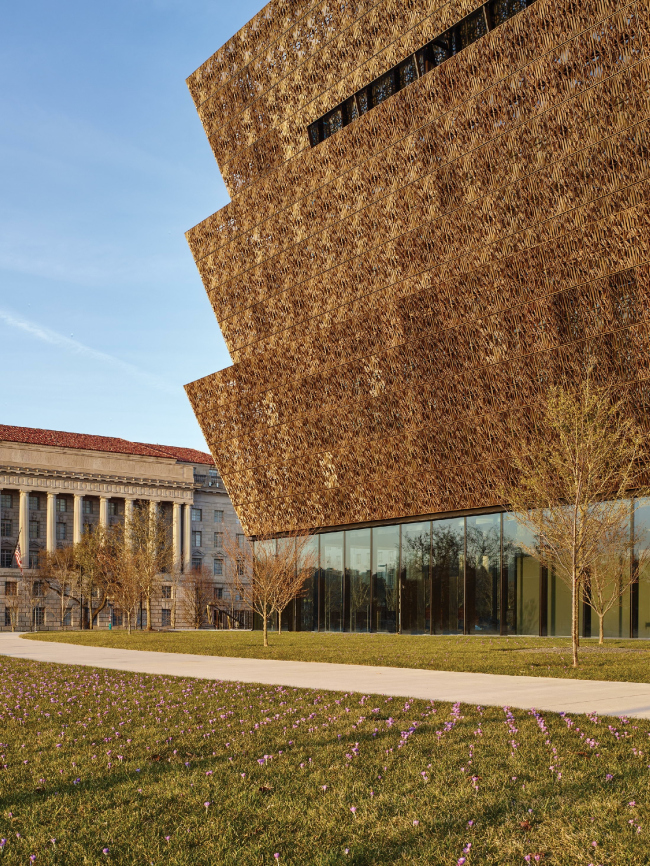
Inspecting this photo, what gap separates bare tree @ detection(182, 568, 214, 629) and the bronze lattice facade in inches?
1569

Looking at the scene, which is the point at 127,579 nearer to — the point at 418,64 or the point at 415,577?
the point at 415,577

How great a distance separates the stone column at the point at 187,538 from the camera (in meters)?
99.7

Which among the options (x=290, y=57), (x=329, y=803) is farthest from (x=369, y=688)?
(x=290, y=57)

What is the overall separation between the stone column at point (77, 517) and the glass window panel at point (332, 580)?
50.5 meters

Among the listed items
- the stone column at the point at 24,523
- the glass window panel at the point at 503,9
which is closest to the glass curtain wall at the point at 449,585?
the glass window panel at the point at 503,9

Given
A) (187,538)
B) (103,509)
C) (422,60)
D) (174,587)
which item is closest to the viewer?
(422,60)

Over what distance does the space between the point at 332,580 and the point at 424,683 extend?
3422 cm

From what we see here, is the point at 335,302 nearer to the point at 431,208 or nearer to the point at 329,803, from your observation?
the point at 431,208

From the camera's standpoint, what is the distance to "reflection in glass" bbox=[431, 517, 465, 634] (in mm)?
41156

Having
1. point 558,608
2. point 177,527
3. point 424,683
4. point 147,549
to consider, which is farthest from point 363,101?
point 177,527

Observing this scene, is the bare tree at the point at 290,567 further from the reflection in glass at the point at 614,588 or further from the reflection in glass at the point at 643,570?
the reflection in glass at the point at 643,570

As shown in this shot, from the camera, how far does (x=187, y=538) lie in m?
101

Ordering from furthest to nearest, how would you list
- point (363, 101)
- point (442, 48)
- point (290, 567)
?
point (290, 567) < point (363, 101) < point (442, 48)

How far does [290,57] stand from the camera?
40.4m
